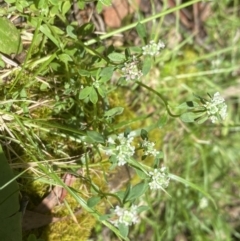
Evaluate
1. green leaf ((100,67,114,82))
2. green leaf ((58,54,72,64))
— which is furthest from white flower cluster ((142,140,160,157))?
green leaf ((58,54,72,64))

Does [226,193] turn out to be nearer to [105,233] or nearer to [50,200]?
[105,233]

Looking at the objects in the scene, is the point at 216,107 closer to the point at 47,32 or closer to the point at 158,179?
the point at 158,179

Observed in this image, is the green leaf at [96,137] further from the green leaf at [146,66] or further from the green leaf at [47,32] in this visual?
the green leaf at [47,32]

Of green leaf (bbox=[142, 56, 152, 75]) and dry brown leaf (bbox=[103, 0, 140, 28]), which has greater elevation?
green leaf (bbox=[142, 56, 152, 75])

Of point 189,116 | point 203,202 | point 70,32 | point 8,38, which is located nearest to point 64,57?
point 70,32

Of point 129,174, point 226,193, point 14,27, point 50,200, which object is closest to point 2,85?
point 14,27

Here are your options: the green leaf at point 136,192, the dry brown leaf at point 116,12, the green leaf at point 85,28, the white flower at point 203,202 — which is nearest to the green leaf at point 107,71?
the green leaf at point 85,28

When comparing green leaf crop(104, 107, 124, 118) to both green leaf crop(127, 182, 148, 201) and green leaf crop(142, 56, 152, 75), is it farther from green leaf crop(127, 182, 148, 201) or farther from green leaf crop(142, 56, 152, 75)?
green leaf crop(127, 182, 148, 201)
